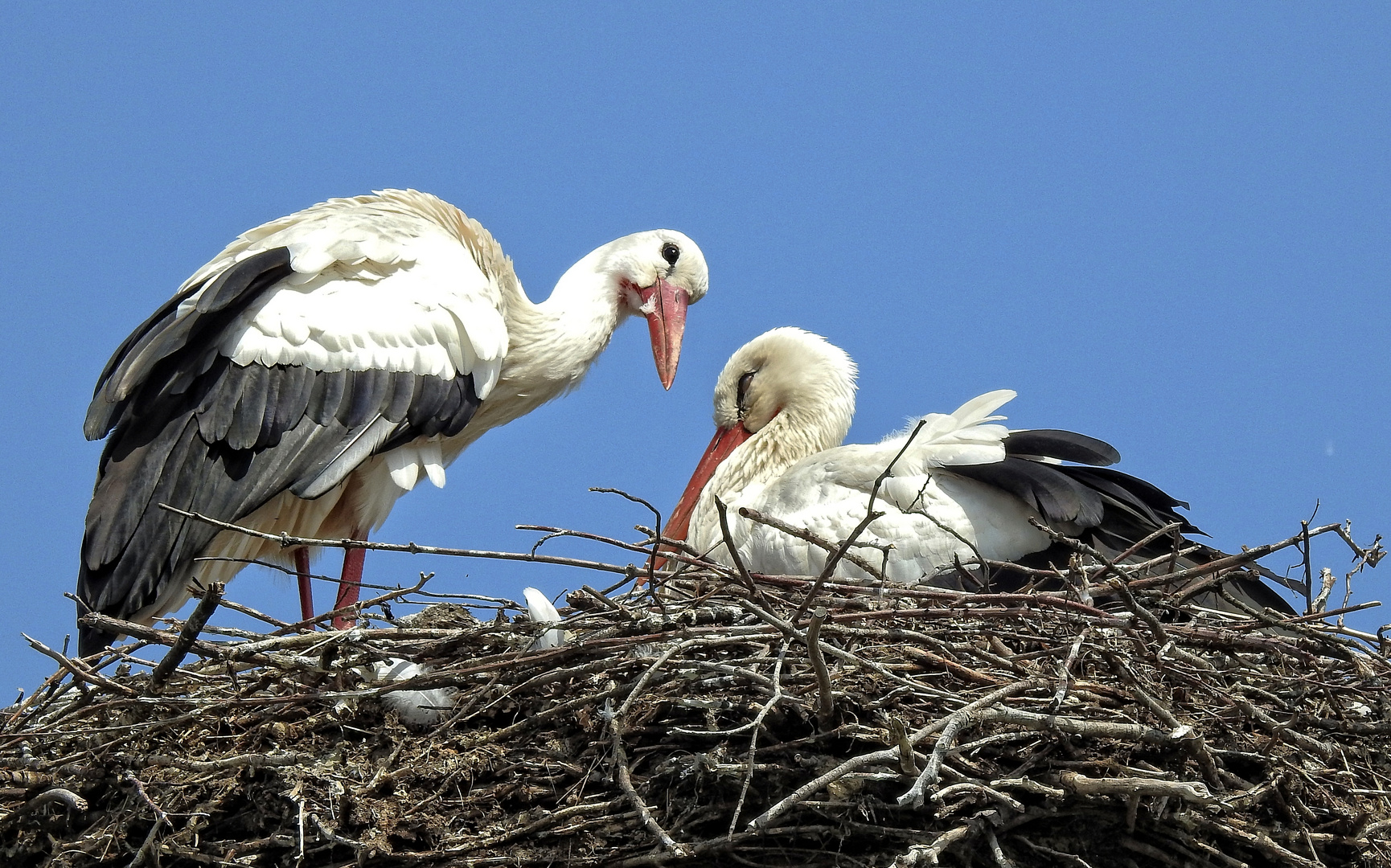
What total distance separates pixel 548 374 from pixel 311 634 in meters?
1.98

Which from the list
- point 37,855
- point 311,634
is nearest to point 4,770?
point 37,855

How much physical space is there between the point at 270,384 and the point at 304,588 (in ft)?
2.95

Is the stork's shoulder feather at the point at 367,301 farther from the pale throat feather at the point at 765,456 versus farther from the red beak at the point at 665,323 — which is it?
the pale throat feather at the point at 765,456

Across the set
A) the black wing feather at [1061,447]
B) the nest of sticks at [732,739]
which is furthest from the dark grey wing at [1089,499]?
the nest of sticks at [732,739]

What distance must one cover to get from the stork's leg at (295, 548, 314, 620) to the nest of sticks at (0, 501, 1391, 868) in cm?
158

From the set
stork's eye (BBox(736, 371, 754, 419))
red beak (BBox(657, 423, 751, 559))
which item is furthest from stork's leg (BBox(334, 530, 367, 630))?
stork's eye (BBox(736, 371, 754, 419))

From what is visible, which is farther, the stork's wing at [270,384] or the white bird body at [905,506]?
the white bird body at [905,506]

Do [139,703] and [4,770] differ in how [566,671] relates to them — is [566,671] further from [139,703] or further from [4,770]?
[4,770]

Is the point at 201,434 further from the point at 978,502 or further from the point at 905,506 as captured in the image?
the point at 978,502

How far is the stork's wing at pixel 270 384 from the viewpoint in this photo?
4.23 metres

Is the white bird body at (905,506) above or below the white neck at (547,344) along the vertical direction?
below

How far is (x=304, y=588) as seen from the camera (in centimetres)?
505

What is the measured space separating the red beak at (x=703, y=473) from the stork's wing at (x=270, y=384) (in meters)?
1.03

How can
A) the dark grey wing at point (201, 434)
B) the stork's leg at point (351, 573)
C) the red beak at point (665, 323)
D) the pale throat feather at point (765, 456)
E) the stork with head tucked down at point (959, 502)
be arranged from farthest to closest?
the red beak at point (665, 323), the pale throat feather at point (765, 456), the stork's leg at point (351, 573), the stork with head tucked down at point (959, 502), the dark grey wing at point (201, 434)
